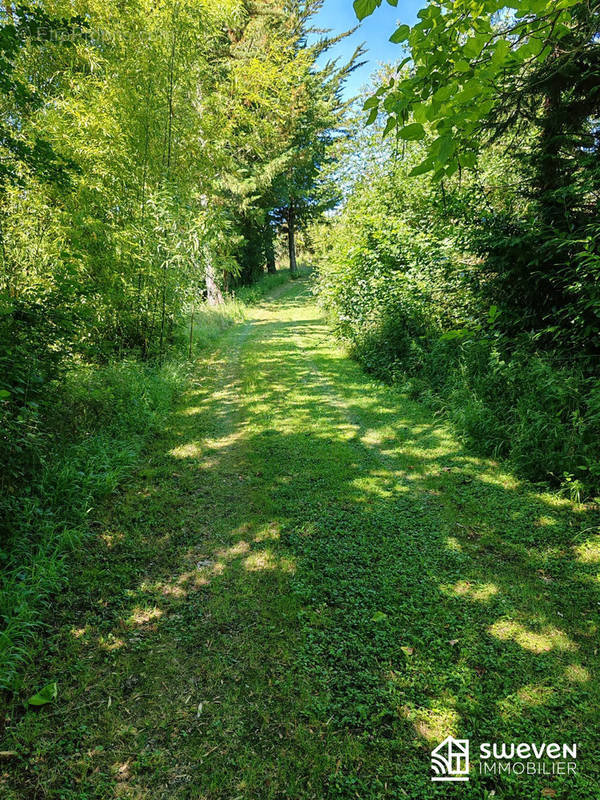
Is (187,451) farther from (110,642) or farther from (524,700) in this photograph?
(524,700)

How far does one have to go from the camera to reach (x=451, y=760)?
1.75 meters

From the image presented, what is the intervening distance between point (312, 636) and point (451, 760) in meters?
0.87

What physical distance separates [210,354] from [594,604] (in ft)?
25.1

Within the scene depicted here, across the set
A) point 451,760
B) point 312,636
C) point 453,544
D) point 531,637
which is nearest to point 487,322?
point 453,544

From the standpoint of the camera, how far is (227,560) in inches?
117

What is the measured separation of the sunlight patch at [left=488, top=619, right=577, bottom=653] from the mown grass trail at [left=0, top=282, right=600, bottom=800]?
0.01 metres

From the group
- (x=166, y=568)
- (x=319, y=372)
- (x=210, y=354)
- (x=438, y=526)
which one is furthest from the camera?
(x=210, y=354)

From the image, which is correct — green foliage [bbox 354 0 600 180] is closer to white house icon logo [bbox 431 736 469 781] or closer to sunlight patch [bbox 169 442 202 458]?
white house icon logo [bbox 431 736 469 781]

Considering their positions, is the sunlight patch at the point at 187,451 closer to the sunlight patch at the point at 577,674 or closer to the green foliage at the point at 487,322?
the green foliage at the point at 487,322

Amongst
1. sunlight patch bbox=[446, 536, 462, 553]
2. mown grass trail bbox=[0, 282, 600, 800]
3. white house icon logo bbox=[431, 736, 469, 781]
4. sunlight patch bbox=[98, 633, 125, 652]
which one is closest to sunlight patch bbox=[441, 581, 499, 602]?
mown grass trail bbox=[0, 282, 600, 800]

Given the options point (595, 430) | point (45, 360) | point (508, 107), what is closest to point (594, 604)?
point (595, 430)

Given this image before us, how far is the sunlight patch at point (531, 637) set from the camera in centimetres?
225

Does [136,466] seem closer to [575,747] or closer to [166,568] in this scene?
[166,568]

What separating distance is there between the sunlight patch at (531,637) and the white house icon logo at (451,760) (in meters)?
0.71
